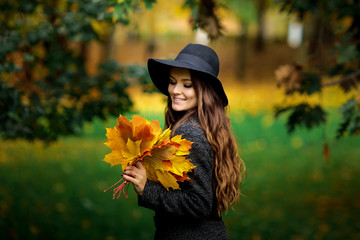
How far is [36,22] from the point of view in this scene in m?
3.98

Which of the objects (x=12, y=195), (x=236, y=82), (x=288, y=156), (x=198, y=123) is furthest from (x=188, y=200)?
(x=236, y=82)


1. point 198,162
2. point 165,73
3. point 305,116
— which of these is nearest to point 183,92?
point 165,73

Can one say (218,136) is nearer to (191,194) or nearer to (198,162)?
(198,162)

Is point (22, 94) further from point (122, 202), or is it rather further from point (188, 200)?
point (122, 202)

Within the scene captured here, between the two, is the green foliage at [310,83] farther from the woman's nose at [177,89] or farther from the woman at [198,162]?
the woman's nose at [177,89]

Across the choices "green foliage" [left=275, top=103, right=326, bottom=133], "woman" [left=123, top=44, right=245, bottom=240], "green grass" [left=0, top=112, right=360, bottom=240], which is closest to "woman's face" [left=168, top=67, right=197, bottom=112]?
"woman" [left=123, top=44, right=245, bottom=240]

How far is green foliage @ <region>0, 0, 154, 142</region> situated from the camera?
334 centimetres

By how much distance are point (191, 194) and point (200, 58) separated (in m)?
0.71

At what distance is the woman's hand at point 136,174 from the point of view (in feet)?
5.95

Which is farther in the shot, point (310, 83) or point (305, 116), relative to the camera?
point (310, 83)

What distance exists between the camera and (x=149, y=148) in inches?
67.4

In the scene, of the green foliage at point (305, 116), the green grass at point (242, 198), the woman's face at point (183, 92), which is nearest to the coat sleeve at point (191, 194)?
the woman's face at point (183, 92)

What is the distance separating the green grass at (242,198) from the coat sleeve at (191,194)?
7.44 ft

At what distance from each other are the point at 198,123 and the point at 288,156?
662 centimetres
